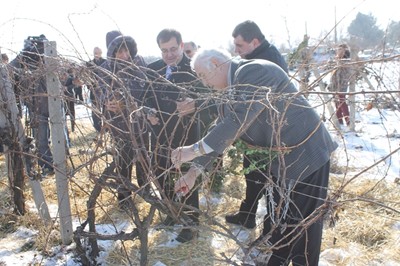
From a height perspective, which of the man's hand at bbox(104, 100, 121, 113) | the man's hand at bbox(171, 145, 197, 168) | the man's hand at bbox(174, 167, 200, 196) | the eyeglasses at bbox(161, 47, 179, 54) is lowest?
the man's hand at bbox(174, 167, 200, 196)

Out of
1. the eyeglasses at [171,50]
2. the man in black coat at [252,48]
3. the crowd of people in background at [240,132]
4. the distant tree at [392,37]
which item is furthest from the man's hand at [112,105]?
the distant tree at [392,37]

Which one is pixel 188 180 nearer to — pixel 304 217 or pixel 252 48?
pixel 304 217

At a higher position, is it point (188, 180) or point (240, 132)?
point (240, 132)

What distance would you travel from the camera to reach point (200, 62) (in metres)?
2.04

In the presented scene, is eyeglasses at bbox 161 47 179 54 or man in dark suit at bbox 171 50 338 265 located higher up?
eyeglasses at bbox 161 47 179 54

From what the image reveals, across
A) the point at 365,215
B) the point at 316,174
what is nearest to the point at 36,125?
the point at 316,174

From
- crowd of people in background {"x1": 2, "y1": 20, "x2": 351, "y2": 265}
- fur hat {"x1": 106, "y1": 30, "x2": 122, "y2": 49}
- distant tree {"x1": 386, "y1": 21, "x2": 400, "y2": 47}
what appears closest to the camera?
crowd of people in background {"x1": 2, "y1": 20, "x2": 351, "y2": 265}

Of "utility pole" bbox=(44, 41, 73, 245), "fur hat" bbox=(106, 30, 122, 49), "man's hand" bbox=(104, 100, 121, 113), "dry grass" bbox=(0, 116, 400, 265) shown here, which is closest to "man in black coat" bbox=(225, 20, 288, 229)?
"dry grass" bbox=(0, 116, 400, 265)

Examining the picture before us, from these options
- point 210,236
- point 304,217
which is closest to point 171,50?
point 210,236

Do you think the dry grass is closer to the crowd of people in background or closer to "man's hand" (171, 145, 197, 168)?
the crowd of people in background

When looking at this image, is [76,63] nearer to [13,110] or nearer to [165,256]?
[13,110]

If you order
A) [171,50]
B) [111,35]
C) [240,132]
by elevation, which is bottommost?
[240,132]

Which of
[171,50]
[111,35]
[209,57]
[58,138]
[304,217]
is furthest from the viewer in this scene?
[111,35]

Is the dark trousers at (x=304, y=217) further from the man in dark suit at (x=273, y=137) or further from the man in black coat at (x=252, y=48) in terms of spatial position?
the man in black coat at (x=252, y=48)
